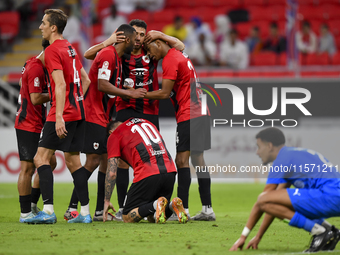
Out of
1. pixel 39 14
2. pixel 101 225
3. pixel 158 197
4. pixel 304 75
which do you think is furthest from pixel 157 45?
pixel 39 14

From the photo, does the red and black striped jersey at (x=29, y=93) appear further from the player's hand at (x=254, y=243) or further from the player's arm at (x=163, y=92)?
the player's hand at (x=254, y=243)

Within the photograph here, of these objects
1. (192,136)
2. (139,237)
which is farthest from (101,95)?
(139,237)

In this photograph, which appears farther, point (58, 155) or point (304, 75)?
point (304, 75)

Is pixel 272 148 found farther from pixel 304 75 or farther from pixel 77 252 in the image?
pixel 304 75

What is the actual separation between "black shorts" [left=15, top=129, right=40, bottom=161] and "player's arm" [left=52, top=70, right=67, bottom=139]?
69 cm

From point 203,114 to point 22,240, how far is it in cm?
291

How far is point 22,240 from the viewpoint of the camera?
4371mm

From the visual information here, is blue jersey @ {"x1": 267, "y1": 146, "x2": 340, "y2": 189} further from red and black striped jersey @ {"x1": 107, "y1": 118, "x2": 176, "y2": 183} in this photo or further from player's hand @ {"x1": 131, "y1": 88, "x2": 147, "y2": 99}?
player's hand @ {"x1": 131, "y1": 88, "x2": 147, "y2": 99}

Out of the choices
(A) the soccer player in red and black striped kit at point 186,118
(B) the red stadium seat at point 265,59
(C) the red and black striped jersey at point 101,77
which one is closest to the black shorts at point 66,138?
(C) the red and black striped jersey at point 101,77

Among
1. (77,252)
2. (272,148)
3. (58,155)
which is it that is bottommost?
(58,155)

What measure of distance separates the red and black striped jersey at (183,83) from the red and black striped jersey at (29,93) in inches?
61.1

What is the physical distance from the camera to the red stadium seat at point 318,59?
13773mm

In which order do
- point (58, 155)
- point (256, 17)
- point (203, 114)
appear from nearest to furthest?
point (203, 114)
point (58, 155)
point (256, 17)

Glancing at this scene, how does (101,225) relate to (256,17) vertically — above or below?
below
